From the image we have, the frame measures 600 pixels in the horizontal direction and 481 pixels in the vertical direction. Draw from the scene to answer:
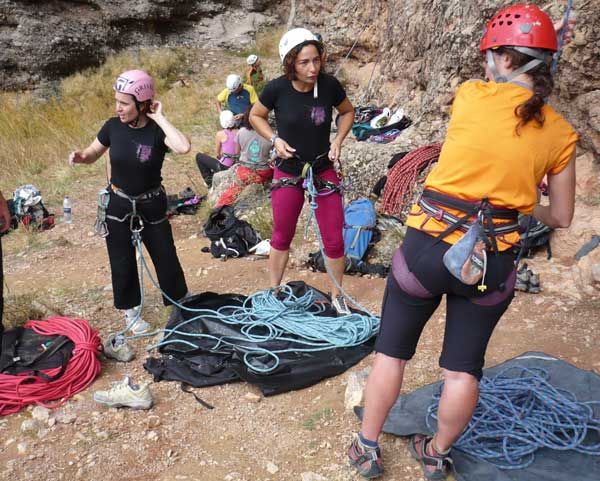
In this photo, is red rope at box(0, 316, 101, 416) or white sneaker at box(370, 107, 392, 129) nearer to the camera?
red rope at box(0, 316, 101, 416)

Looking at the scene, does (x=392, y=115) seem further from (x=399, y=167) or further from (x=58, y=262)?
(x=58, y=262)

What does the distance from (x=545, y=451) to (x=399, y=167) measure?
12.3ft

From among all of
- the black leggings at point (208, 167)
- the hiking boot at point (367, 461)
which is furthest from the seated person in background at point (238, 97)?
the hiking boot at point (367, 461)

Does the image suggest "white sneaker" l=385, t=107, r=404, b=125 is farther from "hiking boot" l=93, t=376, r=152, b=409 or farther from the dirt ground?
"hiking boot" l=93, t=376, r=152, b=409

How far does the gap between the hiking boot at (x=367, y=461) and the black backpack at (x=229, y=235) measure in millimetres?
3402

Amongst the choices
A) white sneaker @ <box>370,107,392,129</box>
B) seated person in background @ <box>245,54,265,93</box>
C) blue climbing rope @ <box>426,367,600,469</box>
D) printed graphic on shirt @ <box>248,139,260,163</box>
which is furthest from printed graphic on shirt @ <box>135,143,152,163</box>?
seated person in background @ <box>245,54,265,93</box>

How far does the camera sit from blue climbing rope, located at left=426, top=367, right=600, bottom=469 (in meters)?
2.59

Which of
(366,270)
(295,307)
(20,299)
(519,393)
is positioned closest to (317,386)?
(295,307)

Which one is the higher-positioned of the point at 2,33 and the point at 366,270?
the point at 2,33

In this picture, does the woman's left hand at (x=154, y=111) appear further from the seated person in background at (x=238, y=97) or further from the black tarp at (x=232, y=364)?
the seated person in background at (x=238, y=97)

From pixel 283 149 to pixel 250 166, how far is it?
3.40 m

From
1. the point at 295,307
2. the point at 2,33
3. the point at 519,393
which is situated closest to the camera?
the point at 519,393

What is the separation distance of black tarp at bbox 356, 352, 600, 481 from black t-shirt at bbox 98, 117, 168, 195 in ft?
6.37

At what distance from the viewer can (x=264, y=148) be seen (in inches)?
275
